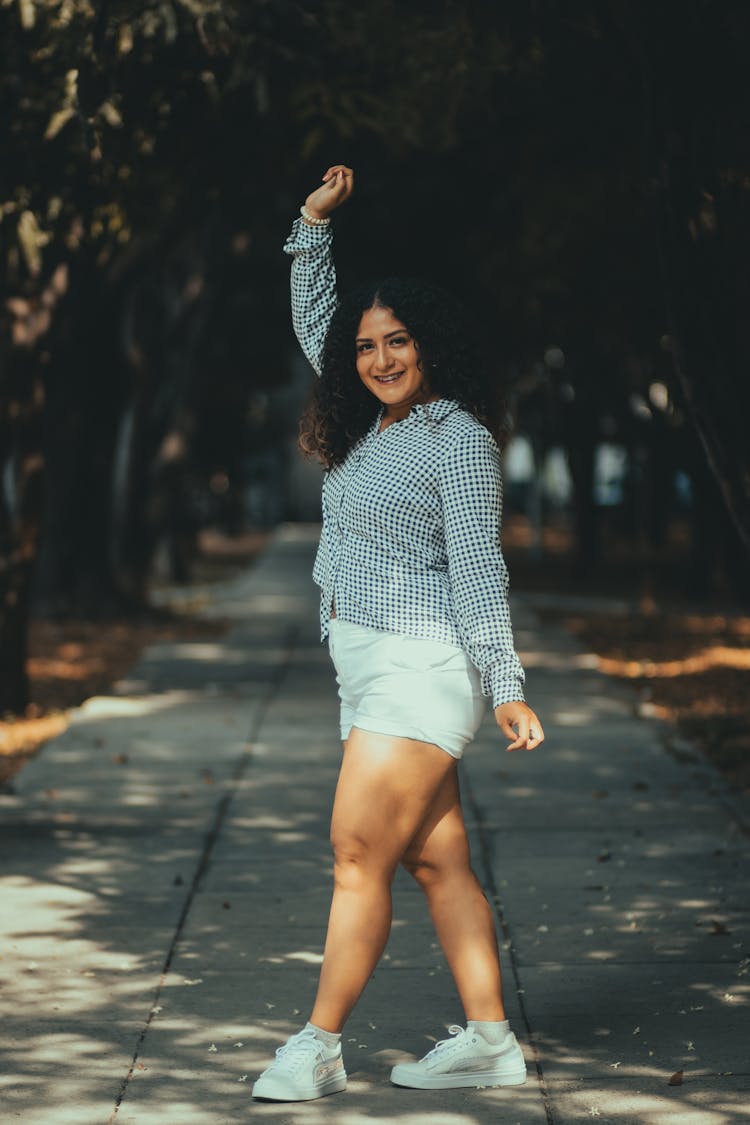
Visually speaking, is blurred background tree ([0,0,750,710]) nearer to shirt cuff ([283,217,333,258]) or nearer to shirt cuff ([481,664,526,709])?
shirt cuff ([283,217,333,258])

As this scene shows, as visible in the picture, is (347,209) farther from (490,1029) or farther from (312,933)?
(490,1029)

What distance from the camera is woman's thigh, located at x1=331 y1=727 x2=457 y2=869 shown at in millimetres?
4148

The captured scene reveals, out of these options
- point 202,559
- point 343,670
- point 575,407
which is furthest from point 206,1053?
point 202,559

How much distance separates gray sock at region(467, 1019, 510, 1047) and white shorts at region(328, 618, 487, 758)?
0.68 m

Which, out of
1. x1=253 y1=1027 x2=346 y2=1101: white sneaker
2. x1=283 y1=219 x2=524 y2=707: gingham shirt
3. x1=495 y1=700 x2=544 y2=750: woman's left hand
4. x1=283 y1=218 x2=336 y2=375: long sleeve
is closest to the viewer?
x1=495 y1=700 x2=544 y2=750: woman's left hand

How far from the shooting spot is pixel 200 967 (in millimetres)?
5617

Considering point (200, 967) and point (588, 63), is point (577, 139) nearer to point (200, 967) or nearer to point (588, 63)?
point (588, 63)

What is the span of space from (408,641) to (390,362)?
689 millimetres

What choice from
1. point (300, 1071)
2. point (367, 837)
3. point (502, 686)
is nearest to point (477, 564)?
point (502, 686)

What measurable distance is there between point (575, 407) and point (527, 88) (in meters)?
15.0

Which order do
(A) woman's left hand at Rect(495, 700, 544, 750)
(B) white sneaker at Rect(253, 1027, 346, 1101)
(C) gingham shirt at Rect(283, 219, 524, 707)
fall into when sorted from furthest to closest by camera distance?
(B) white sneaker at Rect(253, 1027, 346, 1101), (C) gingham shirt at Rect(283, 219, 524, 707), (A) woman's left hand at Rect(495, 700, 544, 750)

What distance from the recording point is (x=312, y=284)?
15.5ft

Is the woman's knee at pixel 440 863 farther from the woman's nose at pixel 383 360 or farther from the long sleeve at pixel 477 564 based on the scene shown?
the woman's nose at pixel 383 360

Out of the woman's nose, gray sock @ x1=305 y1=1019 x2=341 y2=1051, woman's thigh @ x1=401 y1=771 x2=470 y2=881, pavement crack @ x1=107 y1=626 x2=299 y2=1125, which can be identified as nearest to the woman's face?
the woman's nose
